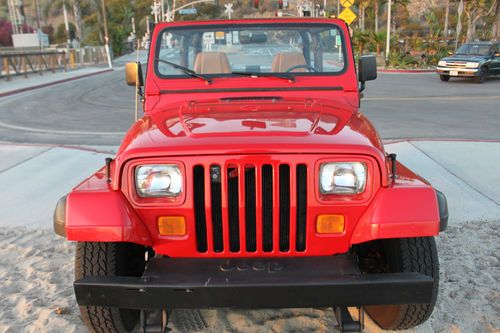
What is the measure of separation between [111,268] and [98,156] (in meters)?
5.02

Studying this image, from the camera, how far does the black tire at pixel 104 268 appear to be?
2543 mm

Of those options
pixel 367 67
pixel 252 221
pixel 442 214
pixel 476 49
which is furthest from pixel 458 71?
pixel 252 221

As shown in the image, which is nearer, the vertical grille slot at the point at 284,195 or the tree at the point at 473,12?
the vertical grille slot at the point at 284,195

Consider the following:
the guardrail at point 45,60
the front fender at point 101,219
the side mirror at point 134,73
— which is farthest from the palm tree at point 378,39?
the front fender at point 101,219

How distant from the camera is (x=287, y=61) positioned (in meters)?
3.79

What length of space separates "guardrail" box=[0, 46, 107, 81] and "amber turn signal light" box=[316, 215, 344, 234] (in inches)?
853

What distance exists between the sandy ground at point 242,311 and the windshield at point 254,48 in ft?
5.63

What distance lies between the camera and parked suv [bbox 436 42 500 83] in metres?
18.0

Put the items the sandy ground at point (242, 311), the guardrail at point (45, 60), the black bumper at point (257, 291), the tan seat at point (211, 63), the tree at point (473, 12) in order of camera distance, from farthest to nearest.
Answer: the tree at point (473, 12), the guardrail at point (45, 60), the tan seat at point (211, 63), the sandy ground at point (242, 311), the black bumper at point (257, 291)

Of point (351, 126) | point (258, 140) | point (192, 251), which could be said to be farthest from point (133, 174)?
point (351, 126)

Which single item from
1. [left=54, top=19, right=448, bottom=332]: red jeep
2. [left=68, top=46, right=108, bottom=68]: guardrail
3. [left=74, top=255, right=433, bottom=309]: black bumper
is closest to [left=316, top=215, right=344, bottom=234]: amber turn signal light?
[left=54, top=19, right=448, bottom=332]: red jeep

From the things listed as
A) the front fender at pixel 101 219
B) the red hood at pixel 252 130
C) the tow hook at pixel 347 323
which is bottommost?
the tow hook at pixel 347 323

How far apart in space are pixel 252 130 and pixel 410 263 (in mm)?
1069

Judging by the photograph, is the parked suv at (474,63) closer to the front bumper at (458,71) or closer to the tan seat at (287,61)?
the front bumper at (458,71)
